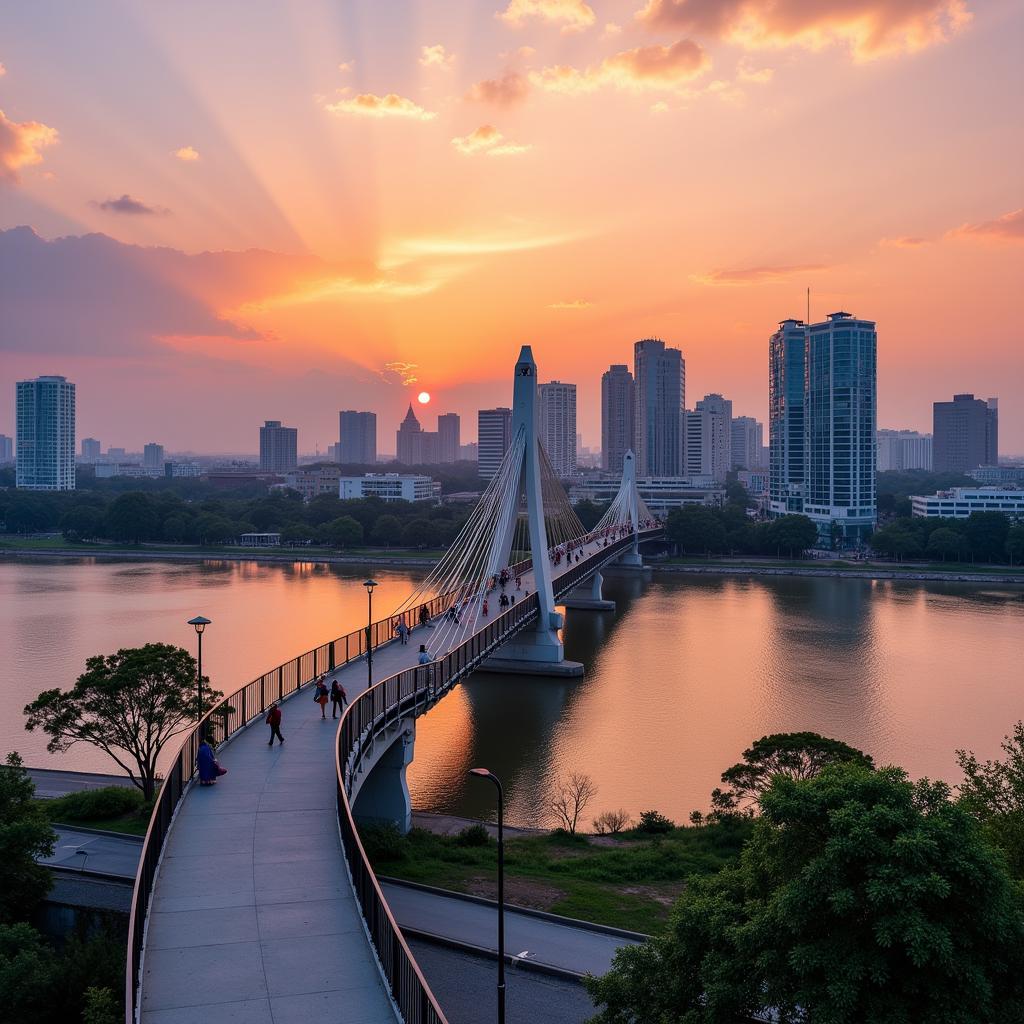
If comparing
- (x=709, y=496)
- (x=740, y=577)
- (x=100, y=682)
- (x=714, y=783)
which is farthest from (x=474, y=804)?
(x=709, y=496)

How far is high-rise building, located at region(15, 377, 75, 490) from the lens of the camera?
526 ft

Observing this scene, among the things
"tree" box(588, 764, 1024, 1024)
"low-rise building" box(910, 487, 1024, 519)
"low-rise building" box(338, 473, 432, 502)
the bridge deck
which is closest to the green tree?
the bridge deck

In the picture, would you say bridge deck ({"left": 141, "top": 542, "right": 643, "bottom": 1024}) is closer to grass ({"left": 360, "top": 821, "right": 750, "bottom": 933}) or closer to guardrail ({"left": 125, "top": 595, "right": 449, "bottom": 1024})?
guardrail ({"left": 125, "top": 595, "right": 449, "bottom": 1024})

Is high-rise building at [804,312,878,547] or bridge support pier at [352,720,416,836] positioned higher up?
high-rise building at [804,312,878,547]

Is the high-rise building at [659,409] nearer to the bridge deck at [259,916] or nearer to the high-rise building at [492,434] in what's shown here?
the high-rise building at [492,434]

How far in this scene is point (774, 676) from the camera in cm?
3394

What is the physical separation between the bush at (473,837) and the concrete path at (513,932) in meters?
3.01

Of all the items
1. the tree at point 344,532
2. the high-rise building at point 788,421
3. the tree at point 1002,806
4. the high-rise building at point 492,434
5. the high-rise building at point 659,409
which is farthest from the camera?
the high-rise building at point 492,434

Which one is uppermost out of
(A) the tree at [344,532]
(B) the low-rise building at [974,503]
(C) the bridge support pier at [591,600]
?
(B) the low-rise building at [974,503]

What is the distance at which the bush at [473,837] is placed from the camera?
1691cm

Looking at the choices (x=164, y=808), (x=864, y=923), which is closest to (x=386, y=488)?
(x=164, y=808)

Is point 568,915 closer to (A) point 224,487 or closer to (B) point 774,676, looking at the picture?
(B) point 774,676

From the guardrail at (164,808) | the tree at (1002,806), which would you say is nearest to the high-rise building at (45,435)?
the guardrail at (164,808)

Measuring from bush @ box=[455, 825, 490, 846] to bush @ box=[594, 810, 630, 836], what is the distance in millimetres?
2660
